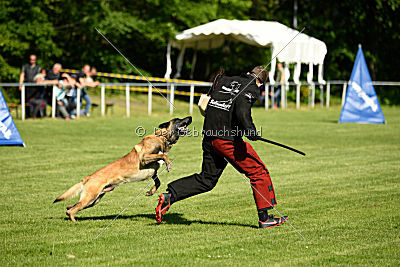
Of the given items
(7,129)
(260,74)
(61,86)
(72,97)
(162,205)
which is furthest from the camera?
(72,97)

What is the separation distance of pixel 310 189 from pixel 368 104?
11.8 metres

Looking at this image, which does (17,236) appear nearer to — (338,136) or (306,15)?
(338,136)

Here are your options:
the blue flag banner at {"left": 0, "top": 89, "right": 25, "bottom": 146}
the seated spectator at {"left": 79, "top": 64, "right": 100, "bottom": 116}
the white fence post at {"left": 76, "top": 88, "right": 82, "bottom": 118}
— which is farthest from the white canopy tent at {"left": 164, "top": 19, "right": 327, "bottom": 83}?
the blue flag banner at {"left": 0, "top": 89, "right": 25, "bottom": 146}

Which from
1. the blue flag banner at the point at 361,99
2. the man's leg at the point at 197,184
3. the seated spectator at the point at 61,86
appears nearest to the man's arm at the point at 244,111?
the man's leg at the point at 197,184

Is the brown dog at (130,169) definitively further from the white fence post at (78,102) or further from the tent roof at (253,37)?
the tent roof at (253,37)

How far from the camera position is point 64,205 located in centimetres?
861

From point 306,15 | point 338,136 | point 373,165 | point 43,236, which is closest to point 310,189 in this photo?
point 373,165

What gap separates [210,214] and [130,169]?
4.28 ft

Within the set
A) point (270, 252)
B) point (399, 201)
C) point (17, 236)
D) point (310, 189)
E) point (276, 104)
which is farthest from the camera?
point (276, 104)

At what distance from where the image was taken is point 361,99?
20.5 m

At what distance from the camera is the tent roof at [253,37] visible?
26.2m

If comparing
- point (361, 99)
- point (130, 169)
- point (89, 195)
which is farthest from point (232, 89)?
point (361, 99)

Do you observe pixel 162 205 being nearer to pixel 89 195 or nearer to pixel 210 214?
pixel 89 195

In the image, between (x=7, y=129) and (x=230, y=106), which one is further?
(x=7, y=129)
